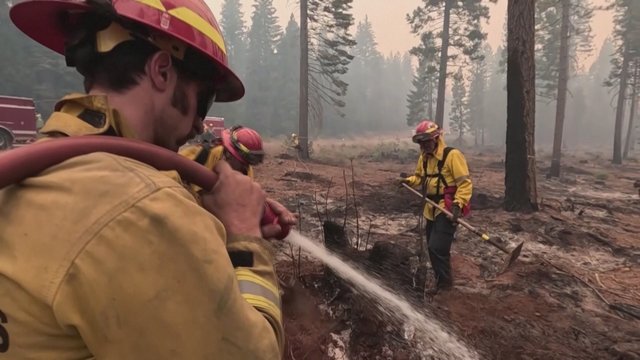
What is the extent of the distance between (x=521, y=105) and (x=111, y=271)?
1038 centimetres

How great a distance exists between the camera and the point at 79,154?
93 cm

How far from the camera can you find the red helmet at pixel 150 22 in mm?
1175

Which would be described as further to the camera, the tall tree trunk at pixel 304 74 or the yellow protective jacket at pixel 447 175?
the tall tree trunk at pixel 304 74

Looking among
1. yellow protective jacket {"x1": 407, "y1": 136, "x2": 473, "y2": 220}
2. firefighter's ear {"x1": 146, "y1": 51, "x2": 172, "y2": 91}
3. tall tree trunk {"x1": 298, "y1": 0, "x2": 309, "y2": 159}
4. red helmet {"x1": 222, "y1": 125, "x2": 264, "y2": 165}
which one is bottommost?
yellow protective jacket {"x1": 407, "y1": 136, "x2": 473, "y2": 220}

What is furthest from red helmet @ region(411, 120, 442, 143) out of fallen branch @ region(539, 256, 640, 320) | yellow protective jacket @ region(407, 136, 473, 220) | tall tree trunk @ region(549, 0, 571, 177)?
tall tree trunk @ region(549, 0, 571, 177)

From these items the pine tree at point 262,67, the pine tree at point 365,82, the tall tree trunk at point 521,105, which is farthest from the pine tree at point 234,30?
the tall tree trunk at point 521,105

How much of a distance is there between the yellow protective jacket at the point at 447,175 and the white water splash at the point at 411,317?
1697 mm

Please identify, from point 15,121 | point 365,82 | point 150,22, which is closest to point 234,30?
point 365,82

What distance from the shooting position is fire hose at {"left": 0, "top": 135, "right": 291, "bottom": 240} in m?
0.86

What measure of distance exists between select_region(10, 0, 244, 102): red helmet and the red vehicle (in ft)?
62.6

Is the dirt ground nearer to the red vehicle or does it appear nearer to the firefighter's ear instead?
the firefighter's ear

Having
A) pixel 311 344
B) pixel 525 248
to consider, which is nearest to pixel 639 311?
pixel 525 248

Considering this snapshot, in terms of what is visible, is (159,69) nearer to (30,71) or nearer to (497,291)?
(497,291)

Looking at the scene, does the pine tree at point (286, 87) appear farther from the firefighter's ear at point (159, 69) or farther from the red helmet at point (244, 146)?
the firefighter's ear at point (159, 69)
